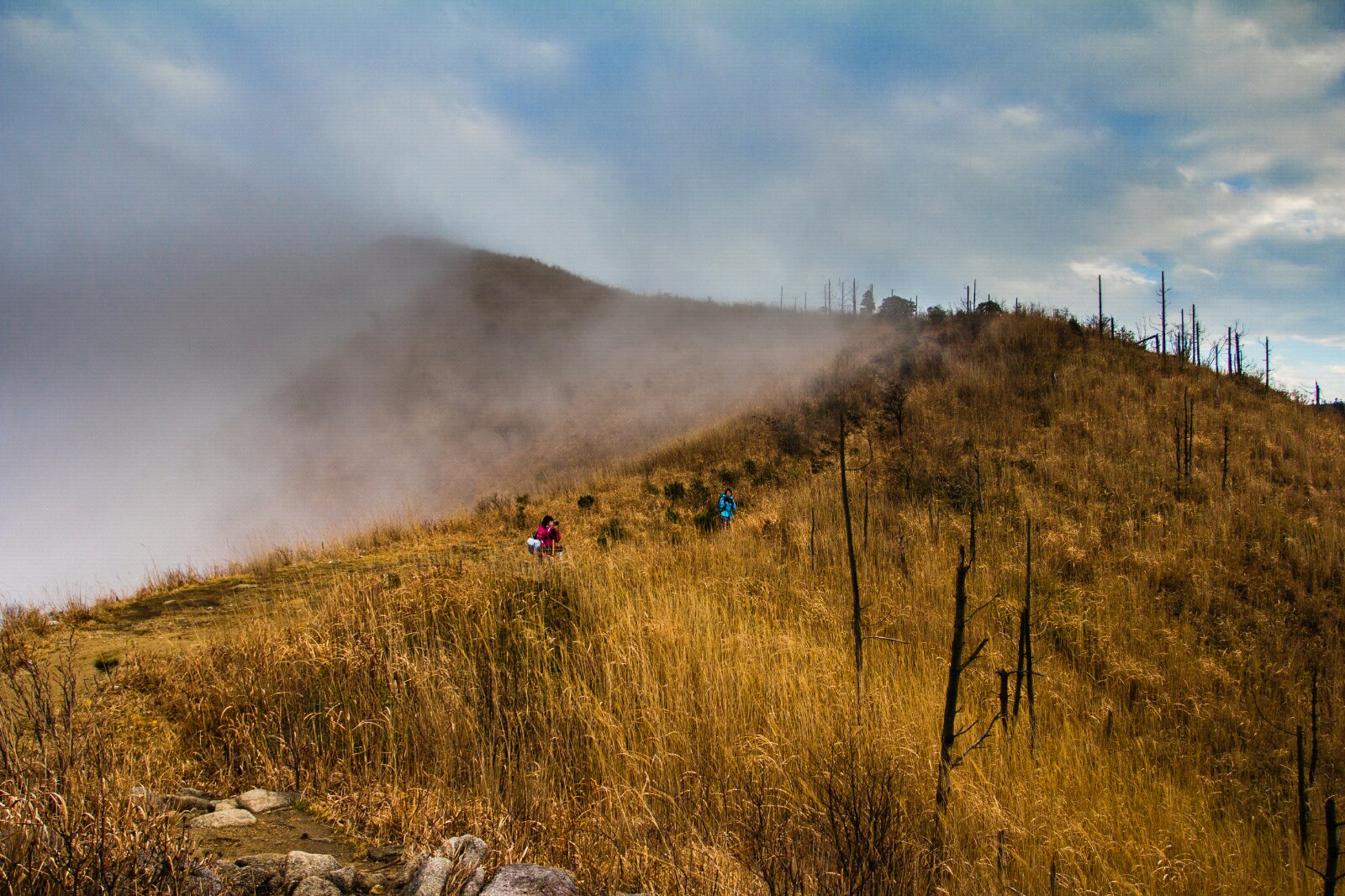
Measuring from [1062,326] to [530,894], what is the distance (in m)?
28.3

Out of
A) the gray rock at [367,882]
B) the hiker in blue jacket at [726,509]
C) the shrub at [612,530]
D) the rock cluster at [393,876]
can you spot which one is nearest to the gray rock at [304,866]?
the rock cluster at [393,876]

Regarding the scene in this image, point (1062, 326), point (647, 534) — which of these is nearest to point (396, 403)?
point (647, 534)

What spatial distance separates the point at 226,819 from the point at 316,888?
1123 millimetres

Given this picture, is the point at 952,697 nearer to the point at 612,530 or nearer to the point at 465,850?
the point at 465,850

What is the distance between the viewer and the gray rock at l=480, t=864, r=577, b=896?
248 centimetres

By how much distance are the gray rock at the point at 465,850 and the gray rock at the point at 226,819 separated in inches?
50.9

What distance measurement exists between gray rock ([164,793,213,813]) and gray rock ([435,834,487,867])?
1.58 meters

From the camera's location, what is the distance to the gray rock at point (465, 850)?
2.72 meters

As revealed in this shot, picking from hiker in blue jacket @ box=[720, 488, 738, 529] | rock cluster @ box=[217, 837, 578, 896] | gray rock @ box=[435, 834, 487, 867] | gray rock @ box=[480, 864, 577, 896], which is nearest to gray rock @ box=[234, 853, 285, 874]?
rock cluster @ box=[217, 837, 578, 896]

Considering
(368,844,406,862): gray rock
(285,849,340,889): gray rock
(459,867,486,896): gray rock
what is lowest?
(368,844,406,862): gray rock

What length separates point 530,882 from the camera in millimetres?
2547

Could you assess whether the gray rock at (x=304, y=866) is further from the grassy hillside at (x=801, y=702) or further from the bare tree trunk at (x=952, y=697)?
the bare tree trunk at (x=952, y=697)

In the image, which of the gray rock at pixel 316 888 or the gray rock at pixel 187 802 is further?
the gray rock at pixel 187 802

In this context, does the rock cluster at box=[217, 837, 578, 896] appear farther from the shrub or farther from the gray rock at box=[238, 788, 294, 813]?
the shrub
